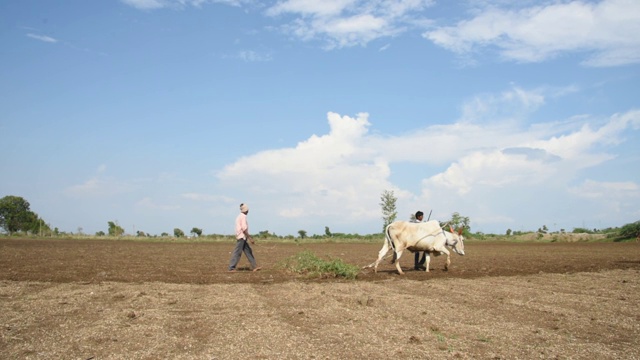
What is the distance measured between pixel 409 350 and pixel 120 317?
5046 mm

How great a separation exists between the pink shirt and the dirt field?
1.45 metres

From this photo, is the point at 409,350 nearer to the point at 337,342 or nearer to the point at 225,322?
the point at 337,342

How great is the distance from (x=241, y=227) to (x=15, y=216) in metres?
64.5

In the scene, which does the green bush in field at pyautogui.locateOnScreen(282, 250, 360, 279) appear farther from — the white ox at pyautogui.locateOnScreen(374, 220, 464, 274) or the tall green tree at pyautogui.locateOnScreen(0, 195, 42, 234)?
the tall green tree at pyautogui.locateOnScreen(0, 195, 42, 234)

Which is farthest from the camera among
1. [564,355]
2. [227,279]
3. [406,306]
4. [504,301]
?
[227,279]

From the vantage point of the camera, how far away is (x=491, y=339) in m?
7.84

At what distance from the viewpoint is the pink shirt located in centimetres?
1596

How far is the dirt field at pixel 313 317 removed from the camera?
23.6ft

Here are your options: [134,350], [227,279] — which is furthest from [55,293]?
[134,350]

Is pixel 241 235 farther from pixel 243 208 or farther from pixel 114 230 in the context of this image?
pixel 114 230

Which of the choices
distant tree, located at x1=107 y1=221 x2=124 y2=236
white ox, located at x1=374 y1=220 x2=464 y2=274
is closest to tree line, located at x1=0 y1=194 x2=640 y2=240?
distant tree, located at x1=107 y1=221 x2=124 y2=236

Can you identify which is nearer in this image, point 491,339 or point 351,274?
point 491,339

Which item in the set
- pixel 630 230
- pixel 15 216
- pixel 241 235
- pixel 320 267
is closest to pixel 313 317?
pixel 320 267

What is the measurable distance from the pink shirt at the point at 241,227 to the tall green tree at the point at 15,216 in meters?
61.1
